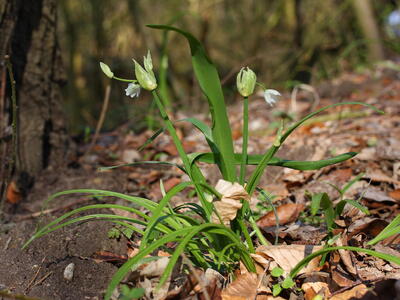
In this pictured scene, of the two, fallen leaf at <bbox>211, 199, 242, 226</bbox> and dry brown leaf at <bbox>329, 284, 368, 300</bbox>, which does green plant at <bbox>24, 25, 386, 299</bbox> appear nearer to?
fallen leaf at <bbox>211, 199, 242, 226</bbox>

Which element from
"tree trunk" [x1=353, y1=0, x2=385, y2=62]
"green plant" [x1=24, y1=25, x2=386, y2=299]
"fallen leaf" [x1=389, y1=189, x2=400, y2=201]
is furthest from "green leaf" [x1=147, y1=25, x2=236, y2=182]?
"tree trunk" [x1=353, y1=0, x2=385, y2=62]

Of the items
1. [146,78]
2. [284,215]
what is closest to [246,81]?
[146,78]

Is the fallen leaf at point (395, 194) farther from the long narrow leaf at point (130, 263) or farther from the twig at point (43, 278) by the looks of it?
the twig at point (43, 278)

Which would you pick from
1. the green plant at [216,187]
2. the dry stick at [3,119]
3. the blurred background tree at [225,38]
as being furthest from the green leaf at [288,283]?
the blurred background tree at [225,38]

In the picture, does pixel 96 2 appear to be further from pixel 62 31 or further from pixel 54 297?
pixel 54 297

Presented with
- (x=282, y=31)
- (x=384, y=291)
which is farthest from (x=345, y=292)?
(x=282, y=31)

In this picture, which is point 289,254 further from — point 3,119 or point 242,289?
point 3,119
